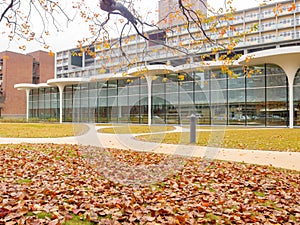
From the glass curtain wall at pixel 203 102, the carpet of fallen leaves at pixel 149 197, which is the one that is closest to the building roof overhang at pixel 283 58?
the glass curtain wall at pixel 203 102

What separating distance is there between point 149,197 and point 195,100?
2504 centimetres

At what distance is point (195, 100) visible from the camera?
28.9 m

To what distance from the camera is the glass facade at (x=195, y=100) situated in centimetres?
2526

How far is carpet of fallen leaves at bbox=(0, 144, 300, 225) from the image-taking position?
352cm

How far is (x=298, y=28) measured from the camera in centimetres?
4784

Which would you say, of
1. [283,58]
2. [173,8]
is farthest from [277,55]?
[173,8]

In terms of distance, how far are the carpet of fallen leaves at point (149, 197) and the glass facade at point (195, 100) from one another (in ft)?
49.8

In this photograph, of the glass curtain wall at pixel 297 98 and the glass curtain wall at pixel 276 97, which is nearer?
the glass curtain wall at pixel 297 98

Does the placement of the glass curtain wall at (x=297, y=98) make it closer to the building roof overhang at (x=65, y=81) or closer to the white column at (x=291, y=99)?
the white column at (x=291, y=99)

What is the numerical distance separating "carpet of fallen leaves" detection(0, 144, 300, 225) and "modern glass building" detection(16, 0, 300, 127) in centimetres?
956

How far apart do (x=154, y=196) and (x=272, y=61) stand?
75.2 ft

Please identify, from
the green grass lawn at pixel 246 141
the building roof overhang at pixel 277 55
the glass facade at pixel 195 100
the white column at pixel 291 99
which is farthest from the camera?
the glass facade at pixel 195 100

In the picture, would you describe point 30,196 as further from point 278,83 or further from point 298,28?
point 298,28

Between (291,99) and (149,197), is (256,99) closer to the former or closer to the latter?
(291,99)
